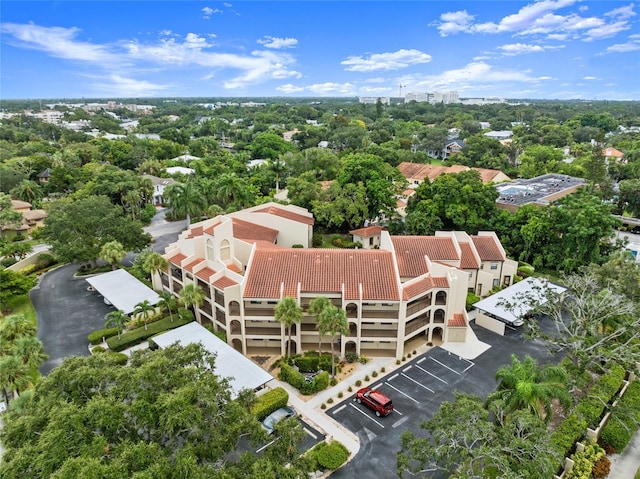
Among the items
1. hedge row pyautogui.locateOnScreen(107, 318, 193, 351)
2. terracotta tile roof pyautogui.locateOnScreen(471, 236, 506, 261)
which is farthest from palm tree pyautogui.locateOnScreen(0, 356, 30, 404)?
terracotta tile roof pyautogui.locateOnScreen(471, 236, 506, 261)

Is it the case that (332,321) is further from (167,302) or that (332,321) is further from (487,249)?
(487,249)

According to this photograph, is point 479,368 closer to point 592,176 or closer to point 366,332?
point 366,332

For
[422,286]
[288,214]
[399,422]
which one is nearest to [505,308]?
[422,286]

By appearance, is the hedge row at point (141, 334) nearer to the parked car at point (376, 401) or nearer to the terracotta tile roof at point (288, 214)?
the parked car at point (376, 401)

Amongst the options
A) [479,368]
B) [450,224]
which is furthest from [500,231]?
[479,368]

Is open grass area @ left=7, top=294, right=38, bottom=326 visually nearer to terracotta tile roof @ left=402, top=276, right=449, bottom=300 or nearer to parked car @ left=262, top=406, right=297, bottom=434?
parked car @ left=262, top=406, right=297, bottom=434

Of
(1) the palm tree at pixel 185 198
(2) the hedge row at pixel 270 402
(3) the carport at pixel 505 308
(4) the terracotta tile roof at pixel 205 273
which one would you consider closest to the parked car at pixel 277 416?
(2) the hedge row at pixel 270 402
